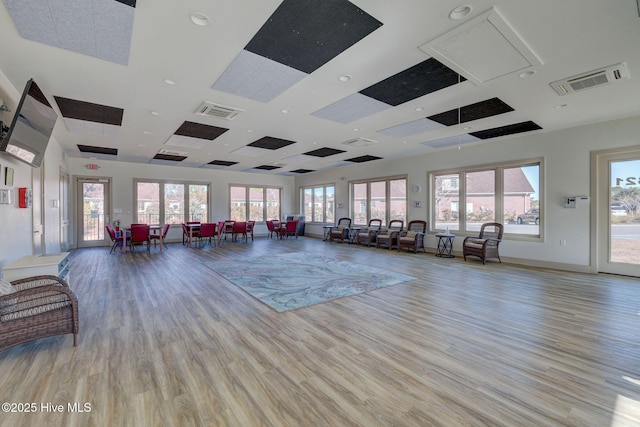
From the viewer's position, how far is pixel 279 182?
12867 mm

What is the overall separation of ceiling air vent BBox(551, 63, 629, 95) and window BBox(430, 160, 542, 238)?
9.08 ft

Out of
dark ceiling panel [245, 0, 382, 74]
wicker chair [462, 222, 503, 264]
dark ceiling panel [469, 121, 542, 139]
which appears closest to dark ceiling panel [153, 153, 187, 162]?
dark ceiling panel [245, 0, 382, 74]

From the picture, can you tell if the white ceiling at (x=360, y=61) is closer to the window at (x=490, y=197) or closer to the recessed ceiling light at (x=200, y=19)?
the recessed ceiling light at (x=200, y=19)

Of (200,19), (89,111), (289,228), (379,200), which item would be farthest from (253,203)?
(200,19)

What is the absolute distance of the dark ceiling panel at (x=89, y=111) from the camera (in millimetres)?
4109

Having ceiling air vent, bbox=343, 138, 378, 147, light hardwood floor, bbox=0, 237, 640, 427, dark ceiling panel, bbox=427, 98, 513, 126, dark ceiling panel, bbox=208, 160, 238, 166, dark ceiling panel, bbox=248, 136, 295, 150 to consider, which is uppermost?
dark ceiling panel, bbox=208, 160, 238, 166

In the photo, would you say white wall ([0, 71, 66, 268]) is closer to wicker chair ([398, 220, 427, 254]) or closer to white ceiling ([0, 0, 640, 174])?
white ceiling ([0, 0, 640, 174])

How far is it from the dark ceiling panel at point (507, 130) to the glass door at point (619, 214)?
1.41 metres

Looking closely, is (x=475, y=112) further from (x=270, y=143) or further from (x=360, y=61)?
(x=270, y=143)

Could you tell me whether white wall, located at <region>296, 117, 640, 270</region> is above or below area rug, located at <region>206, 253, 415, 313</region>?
above

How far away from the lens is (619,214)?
5.09m

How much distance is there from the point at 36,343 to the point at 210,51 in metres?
3.36

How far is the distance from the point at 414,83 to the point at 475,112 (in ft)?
5.89

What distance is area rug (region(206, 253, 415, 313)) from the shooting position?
3922 millimetres
